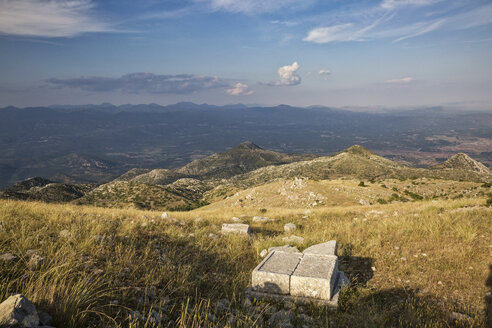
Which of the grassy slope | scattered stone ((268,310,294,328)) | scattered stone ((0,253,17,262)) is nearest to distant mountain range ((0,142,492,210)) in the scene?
the grassy slope

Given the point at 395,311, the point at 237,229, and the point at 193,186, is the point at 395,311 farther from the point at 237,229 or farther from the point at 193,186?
the point at 193,186

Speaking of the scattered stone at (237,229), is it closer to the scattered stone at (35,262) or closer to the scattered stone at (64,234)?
the scattered stone at (64,234)

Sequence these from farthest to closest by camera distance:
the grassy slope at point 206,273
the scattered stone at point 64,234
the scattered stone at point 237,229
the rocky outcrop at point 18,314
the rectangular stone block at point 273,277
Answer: the scattered stone at point 237,229 → the scattered stone at point 64,234 → the rectangular stone block at point 273,277 → the grassy slope at point 206,273 → the rocky outcrop at point 18,314

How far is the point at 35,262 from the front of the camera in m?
4.45

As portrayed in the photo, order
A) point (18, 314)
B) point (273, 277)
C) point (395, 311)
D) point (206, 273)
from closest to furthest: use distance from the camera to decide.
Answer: point (18, 314) → point (395, 311) → point (273, 277) → point (206, 273)

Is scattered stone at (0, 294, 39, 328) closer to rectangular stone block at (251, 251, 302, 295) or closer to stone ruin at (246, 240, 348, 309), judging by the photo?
stone ruin at (246, 240, 348, 309)

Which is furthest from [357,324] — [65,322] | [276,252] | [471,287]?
[65,322]

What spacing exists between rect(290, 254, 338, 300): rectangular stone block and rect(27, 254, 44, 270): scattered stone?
4326mm

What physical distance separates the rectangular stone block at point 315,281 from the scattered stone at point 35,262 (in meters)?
4.33

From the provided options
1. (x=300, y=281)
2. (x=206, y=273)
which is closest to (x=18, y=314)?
(x=206, y=273)

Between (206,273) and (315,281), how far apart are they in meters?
2.38

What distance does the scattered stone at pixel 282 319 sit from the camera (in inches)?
162

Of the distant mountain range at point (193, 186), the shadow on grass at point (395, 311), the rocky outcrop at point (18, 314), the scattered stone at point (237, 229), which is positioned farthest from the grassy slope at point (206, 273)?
the distant mountain range at point (193, 186)

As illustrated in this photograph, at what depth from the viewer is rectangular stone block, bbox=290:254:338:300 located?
4.83 m
